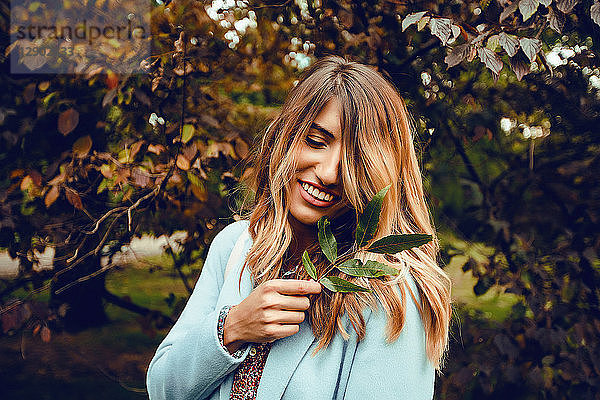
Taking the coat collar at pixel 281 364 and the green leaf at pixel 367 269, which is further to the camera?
the coat collar at pixel 281 364

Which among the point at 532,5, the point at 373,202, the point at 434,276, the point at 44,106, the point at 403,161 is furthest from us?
the point at 44,106

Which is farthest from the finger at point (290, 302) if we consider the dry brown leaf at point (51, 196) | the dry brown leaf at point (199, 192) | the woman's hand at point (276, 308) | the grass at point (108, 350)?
the dry brown leaf at point (51, 196)

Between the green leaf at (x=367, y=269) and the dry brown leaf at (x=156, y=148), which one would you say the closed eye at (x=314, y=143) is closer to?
the green leaf at (x=367, y=269)

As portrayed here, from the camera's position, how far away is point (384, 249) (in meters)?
0.93

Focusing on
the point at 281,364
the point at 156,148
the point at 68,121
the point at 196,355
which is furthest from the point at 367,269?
the point at 68,121

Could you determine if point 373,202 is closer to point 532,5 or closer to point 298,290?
point 298,290

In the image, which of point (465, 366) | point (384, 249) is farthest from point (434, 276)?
point (465, 366)

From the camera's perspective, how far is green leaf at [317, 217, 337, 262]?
971 mm

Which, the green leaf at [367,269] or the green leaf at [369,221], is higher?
the green leaf at [369,221]

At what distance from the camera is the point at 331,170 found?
1.06 meters

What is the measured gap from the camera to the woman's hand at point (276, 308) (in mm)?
934

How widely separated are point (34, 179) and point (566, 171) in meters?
1.96

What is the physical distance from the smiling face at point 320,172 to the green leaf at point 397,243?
0.18 meters

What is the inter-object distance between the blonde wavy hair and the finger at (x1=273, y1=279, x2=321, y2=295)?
0.30ft
